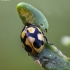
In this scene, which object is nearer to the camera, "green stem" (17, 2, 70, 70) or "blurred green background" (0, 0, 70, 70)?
"green stem" (17, 2, 70, 70)

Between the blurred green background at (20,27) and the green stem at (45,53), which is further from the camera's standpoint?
the blurred green background at (20,27)

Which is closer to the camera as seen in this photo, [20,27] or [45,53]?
[45,53]

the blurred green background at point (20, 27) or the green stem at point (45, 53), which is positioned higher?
the blurred green background at point (20, 27)

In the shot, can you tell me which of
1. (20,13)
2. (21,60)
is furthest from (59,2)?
(20,13)

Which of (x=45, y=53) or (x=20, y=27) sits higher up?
(x=20, y=27)

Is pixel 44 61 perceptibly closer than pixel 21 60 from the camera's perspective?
Yes

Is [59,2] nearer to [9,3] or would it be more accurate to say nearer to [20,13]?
[9,3]

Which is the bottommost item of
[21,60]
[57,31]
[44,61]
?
[44,61]

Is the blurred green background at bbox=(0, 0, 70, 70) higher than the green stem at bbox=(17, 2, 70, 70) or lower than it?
higher
